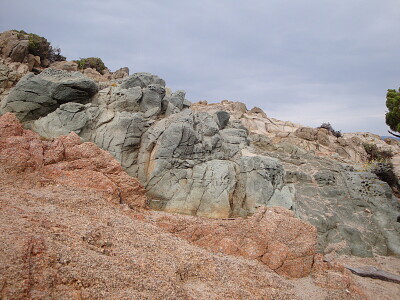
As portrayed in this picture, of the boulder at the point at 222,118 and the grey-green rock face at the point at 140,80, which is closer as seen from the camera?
the grey-green rock face at the point at 140,80

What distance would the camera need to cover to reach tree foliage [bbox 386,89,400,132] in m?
31.5

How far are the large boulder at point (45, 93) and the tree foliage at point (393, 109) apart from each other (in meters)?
32.9

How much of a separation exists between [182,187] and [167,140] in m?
2.96

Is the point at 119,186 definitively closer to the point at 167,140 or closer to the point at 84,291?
the point at 167,140

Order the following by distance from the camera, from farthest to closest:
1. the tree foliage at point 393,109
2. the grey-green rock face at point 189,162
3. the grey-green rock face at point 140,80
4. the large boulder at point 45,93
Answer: the tree foliage at point 393,109 < the grey-green rock face at point 140,80 < the large boulder at point 45,93 < the grey-green rock face at point 189,162

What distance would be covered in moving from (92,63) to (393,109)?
43778 millimetres

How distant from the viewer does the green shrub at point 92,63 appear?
42.5m

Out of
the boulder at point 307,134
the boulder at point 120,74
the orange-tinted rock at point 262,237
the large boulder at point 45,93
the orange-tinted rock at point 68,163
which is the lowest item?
the orange-tinted rock at point 262,237

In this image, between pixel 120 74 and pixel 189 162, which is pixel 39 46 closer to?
pixel 120 74

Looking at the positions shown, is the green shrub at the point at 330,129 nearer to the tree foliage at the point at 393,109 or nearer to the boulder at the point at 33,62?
the tree foliage at the point at 393,109

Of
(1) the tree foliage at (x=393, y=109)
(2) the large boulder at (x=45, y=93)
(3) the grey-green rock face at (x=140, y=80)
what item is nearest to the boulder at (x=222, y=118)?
(3) the grey-green rock face at (x=140, y=80)

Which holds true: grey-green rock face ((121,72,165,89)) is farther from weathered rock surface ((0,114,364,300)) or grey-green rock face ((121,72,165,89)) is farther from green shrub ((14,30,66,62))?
green shrub ((14,30,66,62))

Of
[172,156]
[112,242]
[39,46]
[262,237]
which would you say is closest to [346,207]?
[262,237]

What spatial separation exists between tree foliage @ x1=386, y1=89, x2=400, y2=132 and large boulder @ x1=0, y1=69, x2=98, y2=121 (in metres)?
32.9
